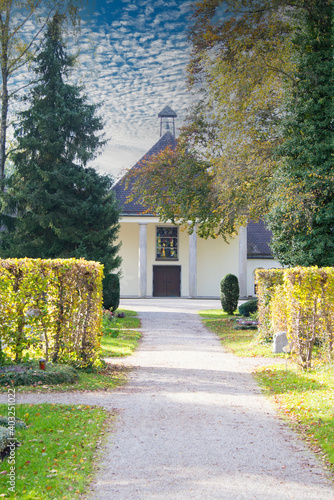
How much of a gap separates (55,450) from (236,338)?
10827 millimetres

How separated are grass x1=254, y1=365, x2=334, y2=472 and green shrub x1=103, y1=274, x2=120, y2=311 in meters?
11.6

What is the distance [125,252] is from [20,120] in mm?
16907

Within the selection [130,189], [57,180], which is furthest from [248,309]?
[130,189]

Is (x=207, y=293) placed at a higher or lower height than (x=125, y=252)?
lower

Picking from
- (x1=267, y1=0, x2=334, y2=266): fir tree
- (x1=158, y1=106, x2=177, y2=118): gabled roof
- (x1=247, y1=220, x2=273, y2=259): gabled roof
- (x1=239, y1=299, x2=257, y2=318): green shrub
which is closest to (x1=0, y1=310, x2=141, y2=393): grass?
(x1=267, y1=0, x2=334, y2=266): fir tree

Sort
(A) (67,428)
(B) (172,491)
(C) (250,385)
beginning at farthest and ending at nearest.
A: (C) (250,385)
(A) (67,428)
(B) (172,491)

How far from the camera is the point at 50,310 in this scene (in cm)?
938

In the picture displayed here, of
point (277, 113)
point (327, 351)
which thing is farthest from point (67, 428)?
point (277, 113)

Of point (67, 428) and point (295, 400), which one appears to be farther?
point (295, 400)

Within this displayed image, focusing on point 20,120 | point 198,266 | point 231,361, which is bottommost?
point 231,361

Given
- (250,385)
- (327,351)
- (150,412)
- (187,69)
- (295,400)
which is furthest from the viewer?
(187,69)

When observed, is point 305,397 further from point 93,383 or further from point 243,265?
point 243,265

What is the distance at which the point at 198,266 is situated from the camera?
3841cm

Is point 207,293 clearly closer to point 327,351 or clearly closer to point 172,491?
point 327,351
